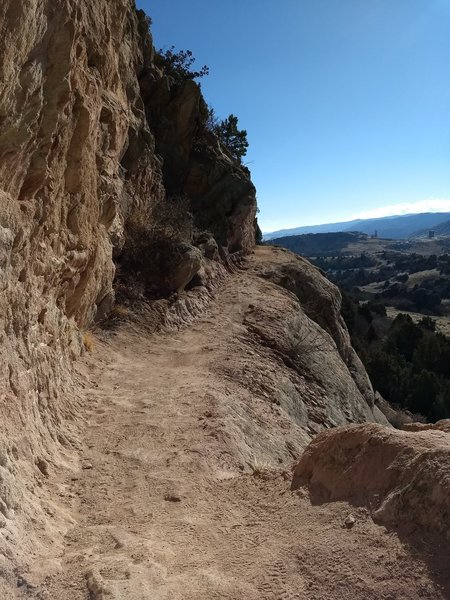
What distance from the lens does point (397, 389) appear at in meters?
28.7

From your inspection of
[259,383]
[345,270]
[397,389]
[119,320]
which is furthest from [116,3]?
[345,270]

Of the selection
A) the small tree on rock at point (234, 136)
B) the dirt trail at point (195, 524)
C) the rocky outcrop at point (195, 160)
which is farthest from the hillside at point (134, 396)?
the small tree on rock at point (234, 136)

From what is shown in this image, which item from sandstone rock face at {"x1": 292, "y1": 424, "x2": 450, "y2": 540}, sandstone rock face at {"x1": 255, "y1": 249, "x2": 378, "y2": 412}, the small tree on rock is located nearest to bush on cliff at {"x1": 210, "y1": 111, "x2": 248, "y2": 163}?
the small tree on rock

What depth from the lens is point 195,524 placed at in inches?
156

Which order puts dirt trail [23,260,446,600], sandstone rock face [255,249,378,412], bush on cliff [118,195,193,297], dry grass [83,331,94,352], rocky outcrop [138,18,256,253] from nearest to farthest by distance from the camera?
dirt trail [23,260,446,600] < dry grass [83,331,94,352] < bush on cliff [118,195,193,297] < sandstone rock face [255,249,378,412] < rocky outcrop [138,18,256,253]

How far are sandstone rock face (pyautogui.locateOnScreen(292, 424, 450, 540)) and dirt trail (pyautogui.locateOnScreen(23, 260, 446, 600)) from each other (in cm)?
14

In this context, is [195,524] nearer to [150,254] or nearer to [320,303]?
[150,254]

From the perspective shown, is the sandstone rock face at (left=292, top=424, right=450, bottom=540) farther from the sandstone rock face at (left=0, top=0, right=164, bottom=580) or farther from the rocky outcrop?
the rocky outcrop

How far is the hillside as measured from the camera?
10.1 ft

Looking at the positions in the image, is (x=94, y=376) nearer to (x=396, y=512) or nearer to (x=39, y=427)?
(x=39, y=427)

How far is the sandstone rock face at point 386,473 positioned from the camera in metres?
3.05

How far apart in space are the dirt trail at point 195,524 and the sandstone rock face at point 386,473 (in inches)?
5.6

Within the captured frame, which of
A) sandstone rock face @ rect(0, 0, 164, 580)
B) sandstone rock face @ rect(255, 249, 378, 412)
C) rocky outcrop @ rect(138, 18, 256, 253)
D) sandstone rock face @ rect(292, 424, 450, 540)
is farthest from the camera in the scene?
rocky outcrop @ rect(138, 18, 256, 253)

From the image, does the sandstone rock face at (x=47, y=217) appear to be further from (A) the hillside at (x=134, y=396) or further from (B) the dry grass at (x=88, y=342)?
(B) the dry grass at (x=88, y=342)
